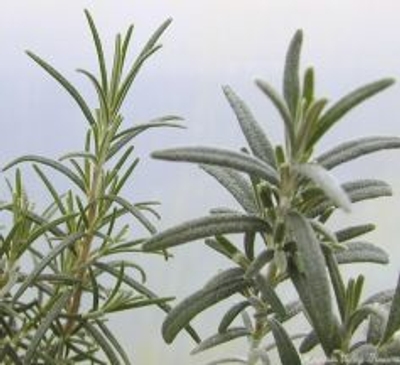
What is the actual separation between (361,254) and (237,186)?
0.47 feet

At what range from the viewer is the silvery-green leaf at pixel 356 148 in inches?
25.6

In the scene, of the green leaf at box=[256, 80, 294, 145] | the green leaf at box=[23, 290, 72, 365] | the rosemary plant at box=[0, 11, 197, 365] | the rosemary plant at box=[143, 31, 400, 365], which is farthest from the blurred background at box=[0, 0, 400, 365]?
the green leaf at box=[256, 80, 294, 145]

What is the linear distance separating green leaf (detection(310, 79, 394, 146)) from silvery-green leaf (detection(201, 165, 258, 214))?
108mm

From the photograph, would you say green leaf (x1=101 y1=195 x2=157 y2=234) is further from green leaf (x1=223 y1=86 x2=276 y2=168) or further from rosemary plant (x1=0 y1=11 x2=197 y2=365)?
green leaf (x1=223 y1=86 x2=276 y2=168)

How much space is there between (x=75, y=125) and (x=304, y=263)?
1.20m

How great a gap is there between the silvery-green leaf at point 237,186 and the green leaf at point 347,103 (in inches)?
4.3

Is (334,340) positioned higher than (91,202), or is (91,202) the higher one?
(91,202)

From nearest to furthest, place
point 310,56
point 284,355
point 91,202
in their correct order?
1. point 284,355
2. point 91,202
3. point 310,56

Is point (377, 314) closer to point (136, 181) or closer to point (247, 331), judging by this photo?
point (247, 331)

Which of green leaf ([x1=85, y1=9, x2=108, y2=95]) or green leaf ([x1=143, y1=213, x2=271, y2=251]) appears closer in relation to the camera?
green leaf ([x1=143, y1=213, x2=271, y2=251])

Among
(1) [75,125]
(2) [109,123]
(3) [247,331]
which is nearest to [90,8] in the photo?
(1) [75,125]

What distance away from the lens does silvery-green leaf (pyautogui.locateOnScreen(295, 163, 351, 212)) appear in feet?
1.59

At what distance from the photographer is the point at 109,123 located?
0.94 metres

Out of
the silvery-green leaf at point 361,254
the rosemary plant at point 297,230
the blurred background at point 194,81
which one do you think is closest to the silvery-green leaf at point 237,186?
the rosemary plant at point 297,230
